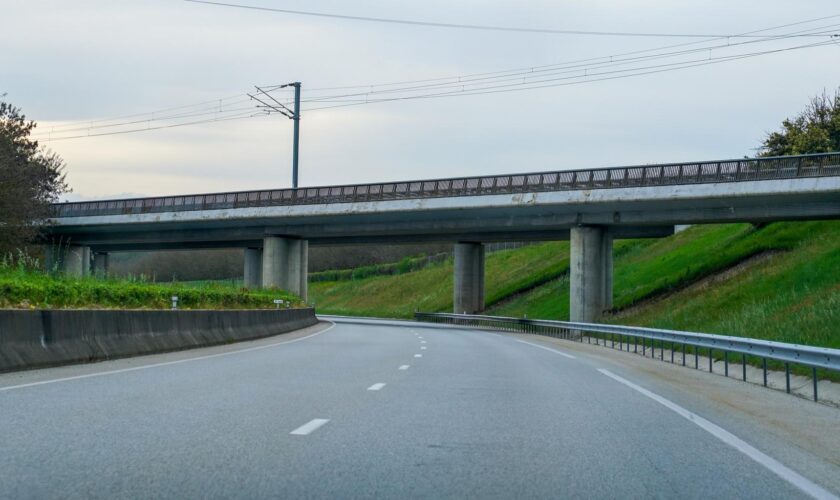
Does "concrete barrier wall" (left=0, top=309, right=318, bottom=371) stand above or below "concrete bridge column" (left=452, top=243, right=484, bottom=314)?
below

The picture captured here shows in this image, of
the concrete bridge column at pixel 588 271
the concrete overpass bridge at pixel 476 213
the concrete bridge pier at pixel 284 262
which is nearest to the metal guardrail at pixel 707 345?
the concrete bridge column at pixel 588 271

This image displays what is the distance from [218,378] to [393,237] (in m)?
55.3

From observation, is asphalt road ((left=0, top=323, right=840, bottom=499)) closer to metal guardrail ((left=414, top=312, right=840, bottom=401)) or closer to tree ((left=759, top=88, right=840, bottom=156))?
metal guardrail ((left=414, top=312, right=840, bottom=401))

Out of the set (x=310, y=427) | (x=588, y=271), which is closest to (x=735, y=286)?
(x=588, y=271)

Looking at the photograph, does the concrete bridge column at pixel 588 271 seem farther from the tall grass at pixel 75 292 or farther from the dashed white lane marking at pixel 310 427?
the dashed white lane marking at pixel 310 427

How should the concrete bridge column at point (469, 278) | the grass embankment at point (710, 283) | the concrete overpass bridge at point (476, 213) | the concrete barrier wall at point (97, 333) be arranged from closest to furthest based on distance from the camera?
the concrete barrier wall at point (97, 333), the grass embankment at point (710, 283), the concrete overpass bridge at point (476, 213), the concrete bridge column at point (469, 278)

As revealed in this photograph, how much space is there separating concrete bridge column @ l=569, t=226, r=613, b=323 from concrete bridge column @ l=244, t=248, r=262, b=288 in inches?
1375

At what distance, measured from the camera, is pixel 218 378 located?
53.8 ft

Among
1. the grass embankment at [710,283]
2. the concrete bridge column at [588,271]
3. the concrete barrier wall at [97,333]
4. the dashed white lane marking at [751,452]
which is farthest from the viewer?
the concrete bridge column at [588,271]

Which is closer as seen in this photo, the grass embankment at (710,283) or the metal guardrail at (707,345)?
the metal guardrail at (707,345)

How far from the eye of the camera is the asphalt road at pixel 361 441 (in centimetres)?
734

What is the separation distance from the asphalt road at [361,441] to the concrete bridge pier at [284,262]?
175ft

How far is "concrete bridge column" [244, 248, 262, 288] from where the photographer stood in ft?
277

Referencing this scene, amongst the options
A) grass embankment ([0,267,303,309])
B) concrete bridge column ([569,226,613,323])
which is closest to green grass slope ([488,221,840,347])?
concrete bridge column ([569,226,613,323])
